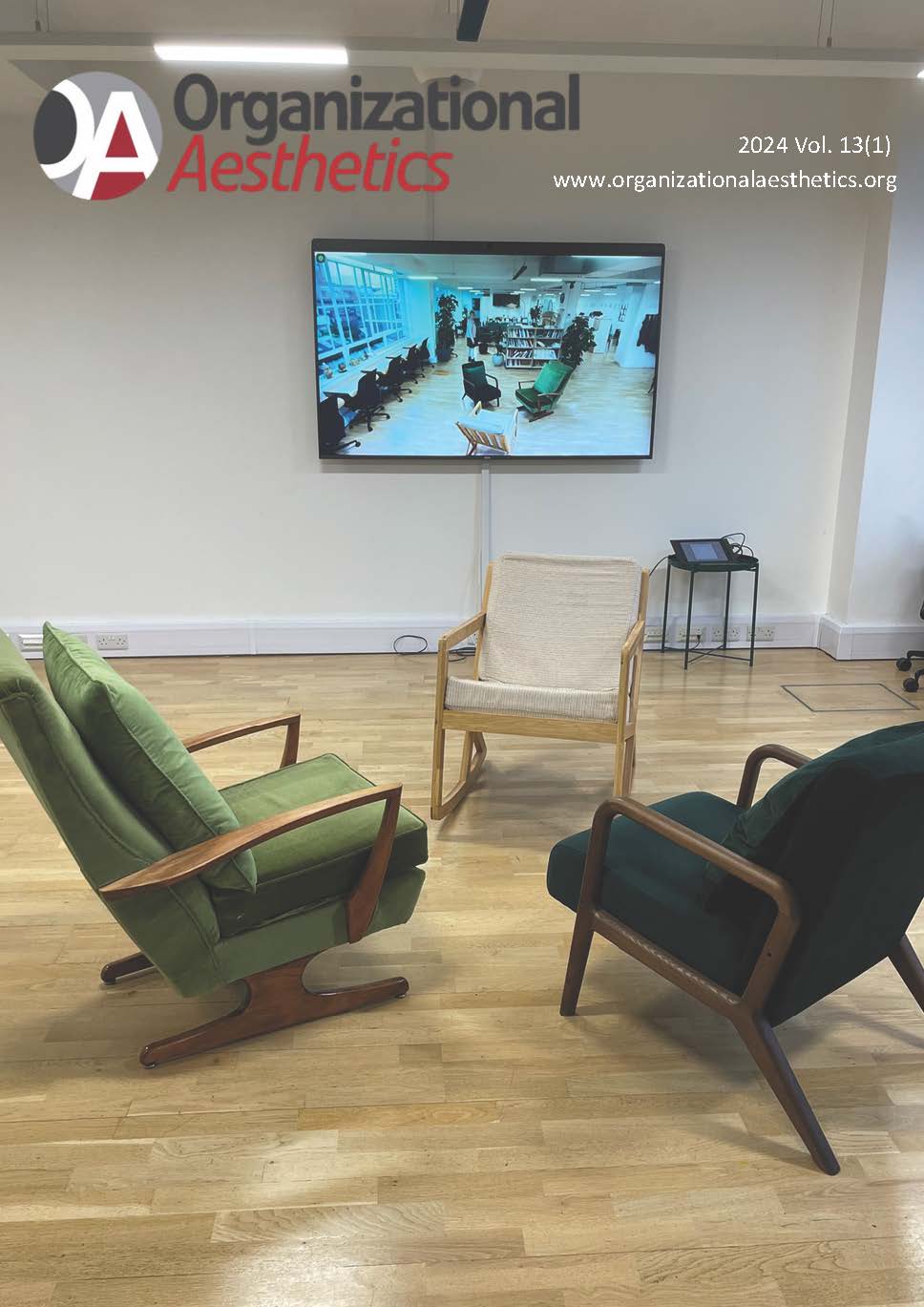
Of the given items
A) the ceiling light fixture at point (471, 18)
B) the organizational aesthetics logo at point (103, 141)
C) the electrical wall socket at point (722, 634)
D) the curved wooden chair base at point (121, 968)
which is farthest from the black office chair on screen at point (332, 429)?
the curved wooden chair base at point (121, 968)

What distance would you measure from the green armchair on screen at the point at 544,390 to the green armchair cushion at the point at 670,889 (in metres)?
3.17

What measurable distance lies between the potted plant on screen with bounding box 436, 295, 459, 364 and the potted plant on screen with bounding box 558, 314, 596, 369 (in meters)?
0.60

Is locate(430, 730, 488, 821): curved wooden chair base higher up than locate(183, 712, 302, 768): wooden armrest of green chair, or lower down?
lower down

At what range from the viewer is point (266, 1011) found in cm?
220

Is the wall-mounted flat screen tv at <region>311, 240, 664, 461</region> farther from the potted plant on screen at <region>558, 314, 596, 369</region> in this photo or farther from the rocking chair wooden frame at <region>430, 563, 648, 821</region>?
the rocking chair wooden frame at <region>430, 563, 648, 821</region>

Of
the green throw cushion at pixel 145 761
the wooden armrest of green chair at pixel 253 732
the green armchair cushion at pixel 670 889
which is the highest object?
the green throw cushion at pixel 145 761

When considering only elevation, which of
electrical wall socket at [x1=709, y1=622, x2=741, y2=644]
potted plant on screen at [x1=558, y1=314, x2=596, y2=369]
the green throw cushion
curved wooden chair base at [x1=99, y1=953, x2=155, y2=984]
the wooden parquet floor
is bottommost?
the wooden parquet floor

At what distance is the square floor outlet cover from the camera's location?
450cm

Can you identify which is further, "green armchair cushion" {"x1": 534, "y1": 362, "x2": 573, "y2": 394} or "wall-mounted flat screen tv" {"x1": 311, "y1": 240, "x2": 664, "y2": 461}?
"green armchair cushion" {"x1": 534, "y1": 362, "x2": 573, "y2": 394}

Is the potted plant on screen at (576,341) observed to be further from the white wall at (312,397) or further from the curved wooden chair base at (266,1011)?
the curved wooden chair base at (266,1011)

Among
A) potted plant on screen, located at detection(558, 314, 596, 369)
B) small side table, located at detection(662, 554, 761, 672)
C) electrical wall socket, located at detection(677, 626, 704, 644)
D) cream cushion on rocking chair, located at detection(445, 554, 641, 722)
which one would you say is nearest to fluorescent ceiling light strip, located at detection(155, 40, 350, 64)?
potted plant on screen, located at detection(558, 314, 596, 369)

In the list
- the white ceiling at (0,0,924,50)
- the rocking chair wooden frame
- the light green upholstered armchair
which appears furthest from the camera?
the white ceiling at (0,0,924,50)

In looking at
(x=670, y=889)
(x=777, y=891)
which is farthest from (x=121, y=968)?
(x=777, y=891)

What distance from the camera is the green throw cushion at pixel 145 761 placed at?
1.90 meters
